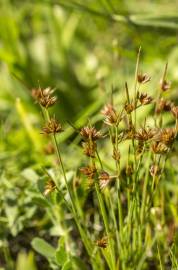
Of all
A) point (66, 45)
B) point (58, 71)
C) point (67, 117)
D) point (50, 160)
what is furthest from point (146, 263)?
point (66, 45)

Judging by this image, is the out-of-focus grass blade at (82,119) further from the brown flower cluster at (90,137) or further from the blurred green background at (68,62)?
the brown flower cluster at (90,137)

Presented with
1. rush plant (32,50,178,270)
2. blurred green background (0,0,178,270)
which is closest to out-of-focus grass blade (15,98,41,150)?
blurred green background (0,0,178,270)

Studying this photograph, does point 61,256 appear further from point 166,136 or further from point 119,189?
point 166,136

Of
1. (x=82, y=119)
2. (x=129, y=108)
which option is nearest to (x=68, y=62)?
(x=82, y=119)

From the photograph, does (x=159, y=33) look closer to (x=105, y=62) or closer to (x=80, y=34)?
(x=105, y=62)

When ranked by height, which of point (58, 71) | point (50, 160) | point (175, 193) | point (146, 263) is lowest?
point (146, 263)

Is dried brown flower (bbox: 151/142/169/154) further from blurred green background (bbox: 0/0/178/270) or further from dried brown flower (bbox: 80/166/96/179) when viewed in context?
blurred green background (bbox: 0/0/178/270)

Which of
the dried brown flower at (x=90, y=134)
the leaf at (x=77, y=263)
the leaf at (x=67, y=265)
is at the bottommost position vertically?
the leaf at (x=77, y=263)

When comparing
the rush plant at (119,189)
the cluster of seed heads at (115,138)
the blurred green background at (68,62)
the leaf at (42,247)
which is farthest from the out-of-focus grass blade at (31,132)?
the cluster of seed heads at (115,138)
